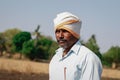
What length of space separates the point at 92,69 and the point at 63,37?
0.44m

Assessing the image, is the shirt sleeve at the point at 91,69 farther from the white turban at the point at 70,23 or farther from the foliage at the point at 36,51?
the foliage at the point at 36,51

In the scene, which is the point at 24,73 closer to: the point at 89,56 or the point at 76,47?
the point at 76,47

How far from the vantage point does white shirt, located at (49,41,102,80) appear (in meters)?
3.27

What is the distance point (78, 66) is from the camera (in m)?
3.35

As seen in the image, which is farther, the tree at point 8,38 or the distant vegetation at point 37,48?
the tree at point 8,38

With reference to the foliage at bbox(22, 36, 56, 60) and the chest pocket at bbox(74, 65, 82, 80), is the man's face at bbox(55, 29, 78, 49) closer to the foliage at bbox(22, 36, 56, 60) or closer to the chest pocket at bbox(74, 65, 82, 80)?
the chest pocket at bbox(74, 65, 82, 80)

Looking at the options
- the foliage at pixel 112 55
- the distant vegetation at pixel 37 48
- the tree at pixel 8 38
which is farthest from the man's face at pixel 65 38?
the tree at pixel 8 38

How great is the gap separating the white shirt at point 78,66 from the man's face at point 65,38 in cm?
6

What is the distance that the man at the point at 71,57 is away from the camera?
328cm

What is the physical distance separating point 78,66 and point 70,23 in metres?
0.39

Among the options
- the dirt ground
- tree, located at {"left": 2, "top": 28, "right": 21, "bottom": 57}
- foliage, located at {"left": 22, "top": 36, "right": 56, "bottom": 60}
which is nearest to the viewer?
the dirt ground

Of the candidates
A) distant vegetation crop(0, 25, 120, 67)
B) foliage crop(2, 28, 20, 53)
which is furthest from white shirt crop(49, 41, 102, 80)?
foliage crop(2, 28, 20, 53)

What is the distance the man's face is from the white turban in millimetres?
43

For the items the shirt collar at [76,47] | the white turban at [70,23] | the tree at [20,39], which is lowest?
the tree at [20,39]
